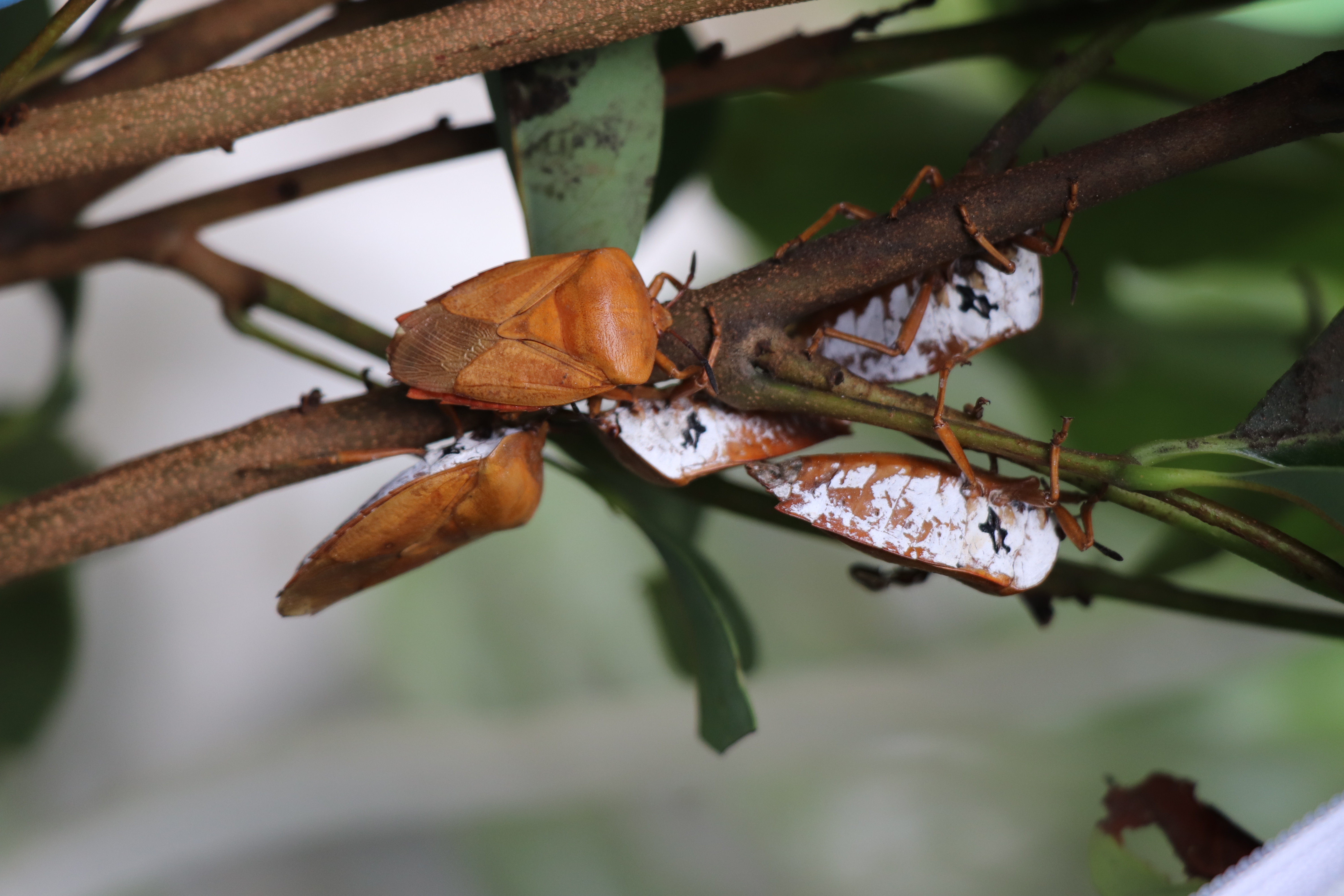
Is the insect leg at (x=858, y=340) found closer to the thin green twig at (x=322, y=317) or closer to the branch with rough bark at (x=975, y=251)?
the branch with rough bark at (x=975, y=251)

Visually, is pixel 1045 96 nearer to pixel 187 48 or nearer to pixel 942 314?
pixel 942 314

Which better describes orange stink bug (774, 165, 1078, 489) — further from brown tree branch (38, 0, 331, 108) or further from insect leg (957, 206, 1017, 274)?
brown tree branch (38, 0, 331, 108)

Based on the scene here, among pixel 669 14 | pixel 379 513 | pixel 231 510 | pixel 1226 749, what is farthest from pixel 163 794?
pixel 1226 749

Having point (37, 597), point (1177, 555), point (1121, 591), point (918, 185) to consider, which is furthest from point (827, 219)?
point (37, 597)

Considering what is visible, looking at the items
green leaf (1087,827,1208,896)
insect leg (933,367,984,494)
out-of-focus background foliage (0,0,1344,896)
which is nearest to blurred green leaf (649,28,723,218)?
out-of-focus background foliage (0,0,1344,896)

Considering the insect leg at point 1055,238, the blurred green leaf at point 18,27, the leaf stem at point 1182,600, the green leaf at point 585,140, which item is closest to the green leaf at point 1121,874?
the leaf stem at point 1182,600
